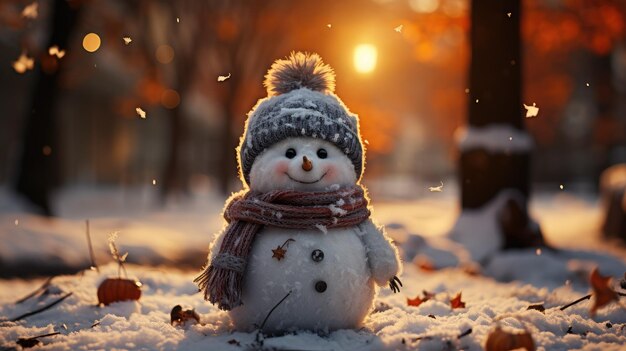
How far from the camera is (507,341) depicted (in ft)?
9.52

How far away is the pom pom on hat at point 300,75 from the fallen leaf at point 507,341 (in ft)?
5.84

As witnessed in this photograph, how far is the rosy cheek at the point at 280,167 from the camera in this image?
3504 millimetres

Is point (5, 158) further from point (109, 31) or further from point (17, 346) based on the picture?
point (17, 346)

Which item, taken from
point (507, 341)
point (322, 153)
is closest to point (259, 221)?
point (322, 153)

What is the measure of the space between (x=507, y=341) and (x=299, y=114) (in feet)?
5.19

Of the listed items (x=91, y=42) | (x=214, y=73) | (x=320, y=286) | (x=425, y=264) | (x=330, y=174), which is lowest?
(x=425, y=264)

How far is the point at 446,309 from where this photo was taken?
4148 mm

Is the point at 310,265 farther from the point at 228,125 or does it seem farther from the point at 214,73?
the point at 214,73

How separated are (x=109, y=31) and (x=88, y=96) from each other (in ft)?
36.6

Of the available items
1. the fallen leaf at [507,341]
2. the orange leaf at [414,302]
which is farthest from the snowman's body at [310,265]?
the orange leaf at [414,302]

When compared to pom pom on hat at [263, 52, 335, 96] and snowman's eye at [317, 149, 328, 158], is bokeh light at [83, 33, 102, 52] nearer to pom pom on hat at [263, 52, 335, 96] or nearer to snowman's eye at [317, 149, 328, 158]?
pom pom on hat at [263, 52, 335, 96]

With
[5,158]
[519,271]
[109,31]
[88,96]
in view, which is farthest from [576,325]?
[88,96]

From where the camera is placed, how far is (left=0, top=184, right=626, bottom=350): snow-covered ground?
10.6ft

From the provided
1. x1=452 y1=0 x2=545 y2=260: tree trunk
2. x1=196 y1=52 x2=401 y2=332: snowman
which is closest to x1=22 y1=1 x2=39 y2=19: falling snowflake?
x1=196 y1=52 x2=401 y2=332: snowman
